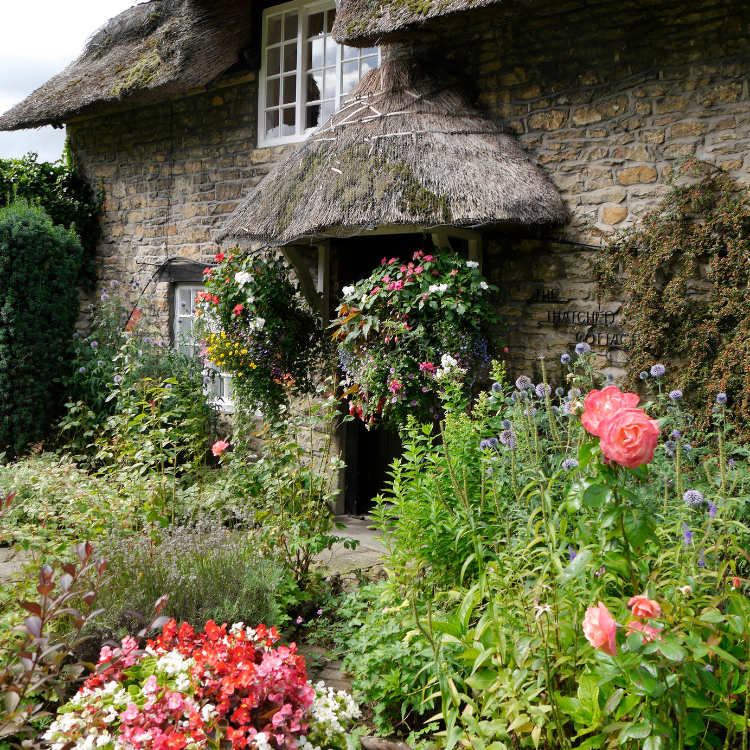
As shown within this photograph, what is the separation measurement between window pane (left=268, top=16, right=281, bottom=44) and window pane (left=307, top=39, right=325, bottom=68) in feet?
1.23

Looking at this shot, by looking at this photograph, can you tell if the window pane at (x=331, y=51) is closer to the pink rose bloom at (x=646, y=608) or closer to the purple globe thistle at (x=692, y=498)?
the purple globe thistle at (x=692, y=498)

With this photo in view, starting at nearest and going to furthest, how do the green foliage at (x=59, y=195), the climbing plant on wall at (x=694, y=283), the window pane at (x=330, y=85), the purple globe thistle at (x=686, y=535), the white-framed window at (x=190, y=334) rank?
the purple globe thistle at (x=686, y=535) → the climbing plant on wall at (x=694, y=283) → the window pane at (x=330, y=85) → the white-framed window at (x=190, y=334) → the green foliage at (x=59, y=195)

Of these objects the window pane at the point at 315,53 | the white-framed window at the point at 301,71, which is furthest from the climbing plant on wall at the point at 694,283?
the window pane at the point at 315,53

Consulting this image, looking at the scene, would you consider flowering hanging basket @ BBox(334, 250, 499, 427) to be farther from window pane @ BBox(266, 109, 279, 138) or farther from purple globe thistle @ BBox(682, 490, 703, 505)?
window pane @ BBox(266, 109, 279, 138)

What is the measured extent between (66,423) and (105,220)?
2574 mm

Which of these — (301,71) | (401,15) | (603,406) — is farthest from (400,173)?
(603,406)

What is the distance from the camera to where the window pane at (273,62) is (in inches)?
251

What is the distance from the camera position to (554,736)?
2.05 metres

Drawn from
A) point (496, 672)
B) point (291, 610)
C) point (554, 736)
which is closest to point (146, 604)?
point (291, 610)

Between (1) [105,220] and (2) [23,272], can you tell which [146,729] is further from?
(1) [105,220]

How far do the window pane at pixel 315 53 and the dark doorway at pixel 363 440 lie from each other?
1.78m

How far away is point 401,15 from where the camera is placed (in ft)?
15.3

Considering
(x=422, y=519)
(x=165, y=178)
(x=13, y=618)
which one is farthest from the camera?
(x=165, y=178)

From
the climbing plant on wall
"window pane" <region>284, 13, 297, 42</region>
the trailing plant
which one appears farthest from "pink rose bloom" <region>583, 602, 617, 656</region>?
"window pane" <region>284, 13, 297, 42</region>
